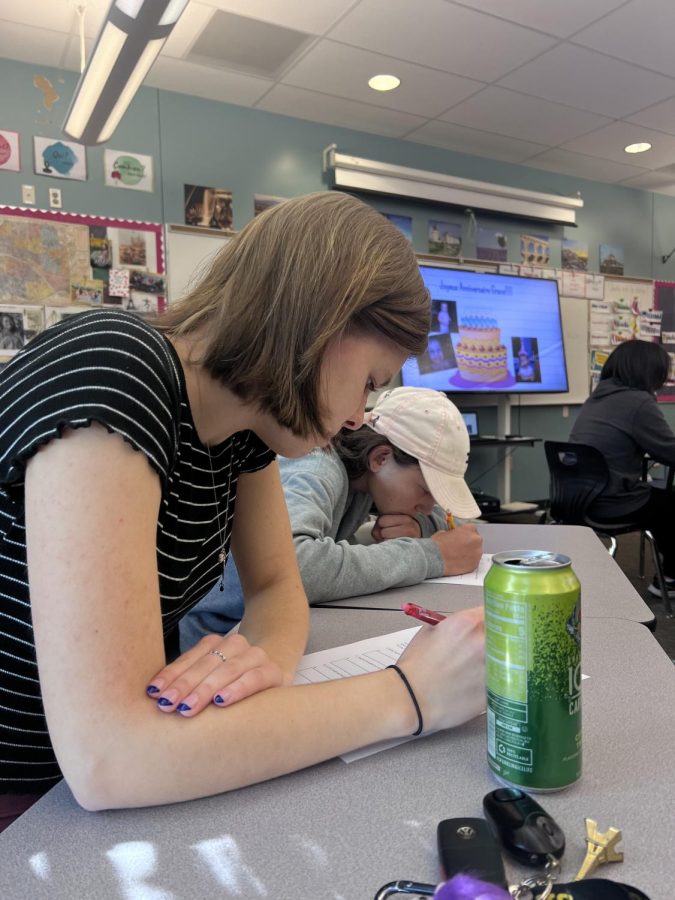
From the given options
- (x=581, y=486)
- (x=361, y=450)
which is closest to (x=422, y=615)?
(x=361, y=450)

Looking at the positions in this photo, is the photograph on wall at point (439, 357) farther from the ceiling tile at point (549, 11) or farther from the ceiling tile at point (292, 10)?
the ceiling tile at point (292, 10)

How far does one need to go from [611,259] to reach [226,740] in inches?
223

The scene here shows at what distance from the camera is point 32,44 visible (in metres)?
3.14

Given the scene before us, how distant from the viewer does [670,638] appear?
2.80 m


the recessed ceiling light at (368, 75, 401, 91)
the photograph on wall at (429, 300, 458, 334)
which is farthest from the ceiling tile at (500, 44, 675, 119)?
the photograph on wall at (429, 300, 458, 334)

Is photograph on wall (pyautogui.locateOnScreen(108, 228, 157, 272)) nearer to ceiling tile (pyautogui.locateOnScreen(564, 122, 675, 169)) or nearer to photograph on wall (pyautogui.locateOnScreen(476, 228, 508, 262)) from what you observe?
photograph on wall (pyautogui.locateOnScreen(476, 228, 508, 262))

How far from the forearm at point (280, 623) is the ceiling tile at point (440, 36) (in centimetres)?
289

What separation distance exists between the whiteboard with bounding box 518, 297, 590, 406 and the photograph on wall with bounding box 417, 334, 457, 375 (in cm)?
104

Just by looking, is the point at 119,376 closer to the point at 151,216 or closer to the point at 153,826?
the point at 153,826

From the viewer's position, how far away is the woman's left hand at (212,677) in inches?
21.5

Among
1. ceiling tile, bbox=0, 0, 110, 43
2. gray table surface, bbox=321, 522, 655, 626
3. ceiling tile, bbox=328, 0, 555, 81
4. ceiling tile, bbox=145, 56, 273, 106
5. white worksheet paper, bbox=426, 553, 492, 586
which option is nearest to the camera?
gray table surface, bbox=321, 522, 655, 626

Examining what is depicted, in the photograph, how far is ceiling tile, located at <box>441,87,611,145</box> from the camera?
3822mm

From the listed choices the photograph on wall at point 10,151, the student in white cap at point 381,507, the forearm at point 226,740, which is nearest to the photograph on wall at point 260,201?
the photograph on wall at point 10,151

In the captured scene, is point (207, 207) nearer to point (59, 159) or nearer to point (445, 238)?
point (59, 159)
